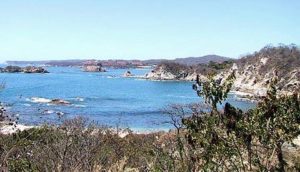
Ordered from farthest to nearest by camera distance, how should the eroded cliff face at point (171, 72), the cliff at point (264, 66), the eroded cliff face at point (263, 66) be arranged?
the eroded cliff face at point (171, 72), the eroded cliff face at point (263, 66), the cliff at point (264, 66)

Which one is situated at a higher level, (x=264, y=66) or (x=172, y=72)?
(x=264, y=66)

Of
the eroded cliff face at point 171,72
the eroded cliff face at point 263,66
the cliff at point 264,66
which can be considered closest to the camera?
the cliff at point 264,66

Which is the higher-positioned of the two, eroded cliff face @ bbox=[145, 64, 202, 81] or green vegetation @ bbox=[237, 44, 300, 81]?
green vegetation @ bbox=[237, 44, 300, 81]

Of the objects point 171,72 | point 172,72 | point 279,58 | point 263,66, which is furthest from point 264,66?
point 171,72

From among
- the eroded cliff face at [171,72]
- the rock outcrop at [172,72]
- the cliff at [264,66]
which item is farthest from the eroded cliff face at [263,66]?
the rock outcrop at [172,72]

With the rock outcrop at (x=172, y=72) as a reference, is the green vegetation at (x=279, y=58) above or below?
above

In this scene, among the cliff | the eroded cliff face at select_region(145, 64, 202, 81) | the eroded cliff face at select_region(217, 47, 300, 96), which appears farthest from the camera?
the eroded cliff face at select_region(145, 64, 202, 81)

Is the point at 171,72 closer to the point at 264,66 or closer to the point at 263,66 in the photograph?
the point at 263,66

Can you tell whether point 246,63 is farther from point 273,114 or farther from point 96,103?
point 273,114

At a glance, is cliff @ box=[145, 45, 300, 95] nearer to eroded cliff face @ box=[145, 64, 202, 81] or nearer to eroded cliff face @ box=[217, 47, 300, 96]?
eroded cliff face @ box=[217, 47, 300, 96]

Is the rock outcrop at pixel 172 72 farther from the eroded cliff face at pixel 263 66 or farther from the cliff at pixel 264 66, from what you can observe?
the eroded cliff face at pixel 263 66

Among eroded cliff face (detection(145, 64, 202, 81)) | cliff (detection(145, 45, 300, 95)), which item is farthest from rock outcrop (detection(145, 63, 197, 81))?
cliff (detection(145, 45, 300, 95))

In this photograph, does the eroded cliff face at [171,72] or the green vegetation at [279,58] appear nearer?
the green vegetation at [279,58]

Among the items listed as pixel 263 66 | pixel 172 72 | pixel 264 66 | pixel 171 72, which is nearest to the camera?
pixel 264 66
